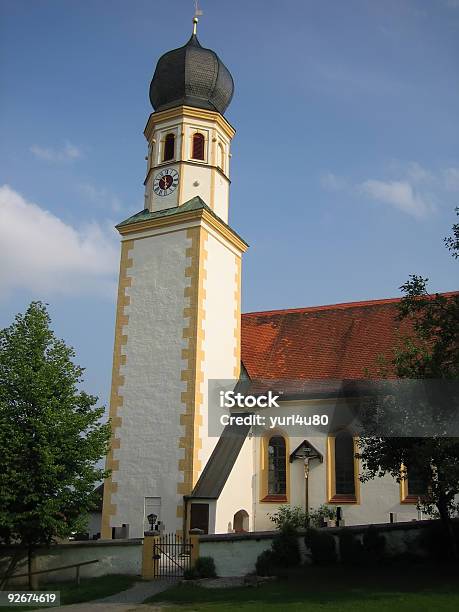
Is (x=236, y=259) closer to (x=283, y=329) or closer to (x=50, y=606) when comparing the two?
(x=283, y=329)

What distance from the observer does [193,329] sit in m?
21.3

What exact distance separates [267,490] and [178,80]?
14.7 metres

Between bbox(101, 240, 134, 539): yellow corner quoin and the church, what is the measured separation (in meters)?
0.05

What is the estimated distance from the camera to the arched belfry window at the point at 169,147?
24.1m

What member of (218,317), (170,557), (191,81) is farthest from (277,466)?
(191,81)

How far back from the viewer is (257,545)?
16.8m

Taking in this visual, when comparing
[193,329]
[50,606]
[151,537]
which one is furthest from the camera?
[193,329]

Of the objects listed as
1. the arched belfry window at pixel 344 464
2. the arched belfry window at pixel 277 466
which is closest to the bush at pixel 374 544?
the arched belfry window at pixel 344 464

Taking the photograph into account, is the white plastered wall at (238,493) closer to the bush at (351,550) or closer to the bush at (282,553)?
the bush at (282,553)

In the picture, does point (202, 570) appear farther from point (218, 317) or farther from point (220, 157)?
point (220, 157)

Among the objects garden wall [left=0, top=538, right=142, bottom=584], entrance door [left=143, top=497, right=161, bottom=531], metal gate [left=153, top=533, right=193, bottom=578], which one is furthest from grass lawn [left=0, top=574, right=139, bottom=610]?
entrance door [left=143, top=497, right=161, bottom=531]

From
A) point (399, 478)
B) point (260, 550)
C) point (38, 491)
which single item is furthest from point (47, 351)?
point (399, 478)

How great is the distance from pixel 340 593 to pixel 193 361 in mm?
8982

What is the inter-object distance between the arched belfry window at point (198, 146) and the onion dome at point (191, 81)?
1.17 m
